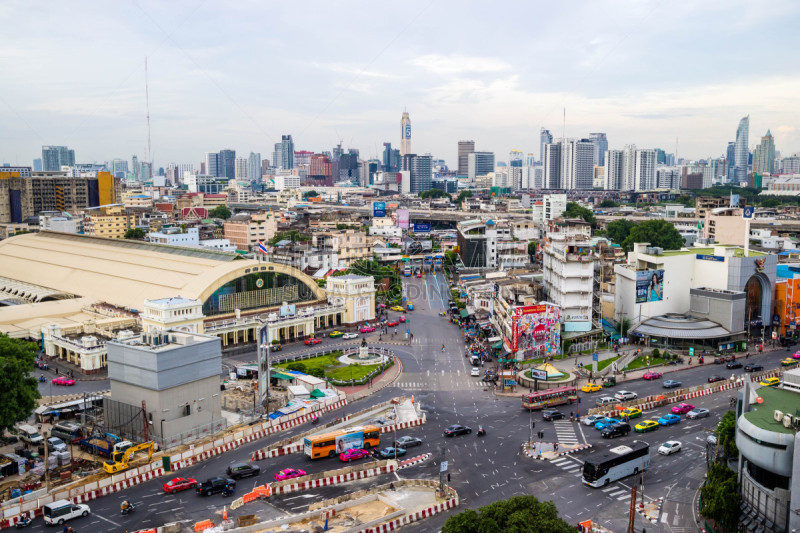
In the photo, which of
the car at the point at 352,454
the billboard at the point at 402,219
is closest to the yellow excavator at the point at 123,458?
the car at the point at 352,454

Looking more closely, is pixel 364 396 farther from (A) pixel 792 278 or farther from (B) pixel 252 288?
(A) pixel 792 278

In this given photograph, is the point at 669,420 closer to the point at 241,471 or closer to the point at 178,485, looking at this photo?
the point at 241,471

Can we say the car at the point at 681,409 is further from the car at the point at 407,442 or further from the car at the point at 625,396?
the car at the point at 407,442

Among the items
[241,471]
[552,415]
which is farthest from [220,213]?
[241,471]

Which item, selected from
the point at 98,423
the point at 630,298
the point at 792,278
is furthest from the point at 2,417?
the point at 792,278

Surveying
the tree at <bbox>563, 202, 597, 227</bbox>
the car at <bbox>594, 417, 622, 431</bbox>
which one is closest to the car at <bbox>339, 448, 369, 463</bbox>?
the car at <bbox>594, 417, 622, 431</bbox>

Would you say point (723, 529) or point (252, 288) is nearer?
point (723, 529)
